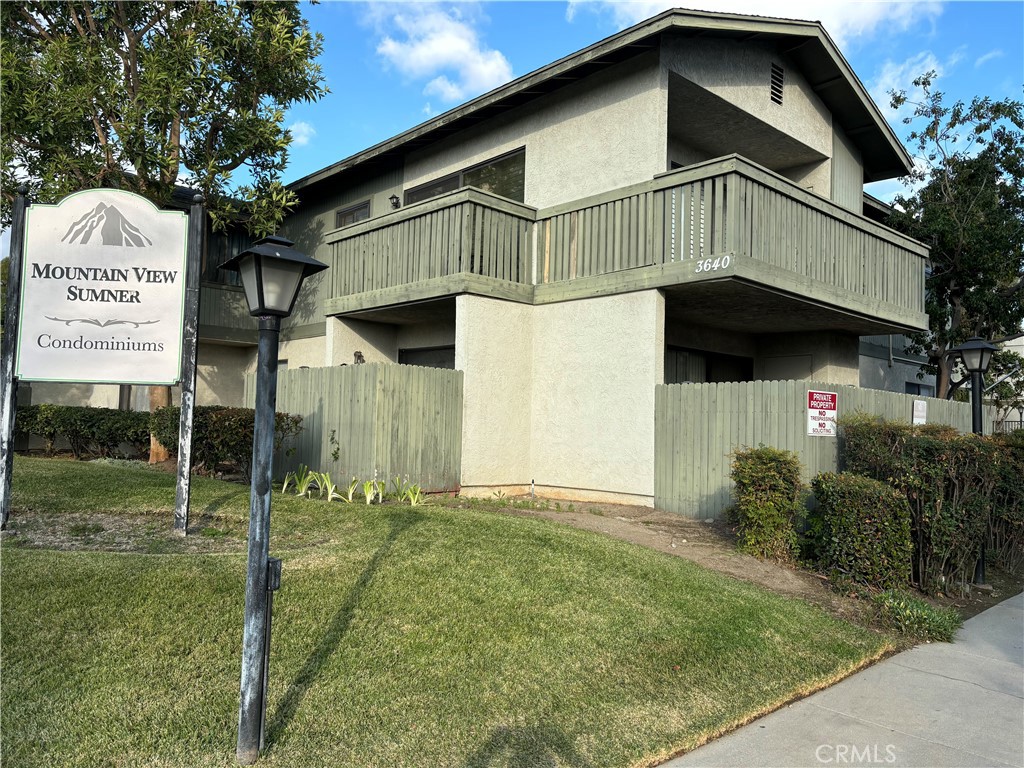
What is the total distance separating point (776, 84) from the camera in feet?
44.3

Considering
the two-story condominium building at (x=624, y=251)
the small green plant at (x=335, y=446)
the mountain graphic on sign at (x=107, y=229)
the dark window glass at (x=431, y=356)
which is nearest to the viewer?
the mountain graphic on sign at (x=107, y=229)

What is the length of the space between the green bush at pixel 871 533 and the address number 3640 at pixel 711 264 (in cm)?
381

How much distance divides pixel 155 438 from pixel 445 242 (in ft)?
22.8

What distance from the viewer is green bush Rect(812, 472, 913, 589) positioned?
6816 mm

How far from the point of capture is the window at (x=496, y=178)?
13.8 meters

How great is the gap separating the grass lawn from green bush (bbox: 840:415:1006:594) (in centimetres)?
182

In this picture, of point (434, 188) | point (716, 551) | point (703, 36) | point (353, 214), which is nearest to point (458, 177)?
point (434, 188)

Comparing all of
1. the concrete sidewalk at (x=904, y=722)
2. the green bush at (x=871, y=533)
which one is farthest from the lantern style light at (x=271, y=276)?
the green bush at (x=871, y=533)

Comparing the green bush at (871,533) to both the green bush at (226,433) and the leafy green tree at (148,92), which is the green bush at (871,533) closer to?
the green bush at (226,433)

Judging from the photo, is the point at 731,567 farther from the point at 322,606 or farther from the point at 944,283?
the point at 944,283

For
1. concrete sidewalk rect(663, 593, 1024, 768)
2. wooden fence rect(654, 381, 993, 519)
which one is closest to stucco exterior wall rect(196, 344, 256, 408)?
wooden fence rect(654, 381, 993, 519)

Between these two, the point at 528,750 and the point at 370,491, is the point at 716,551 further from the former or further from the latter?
the point at 528,750

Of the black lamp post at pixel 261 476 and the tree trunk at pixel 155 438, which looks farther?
the tree trunk at pixel 155 438

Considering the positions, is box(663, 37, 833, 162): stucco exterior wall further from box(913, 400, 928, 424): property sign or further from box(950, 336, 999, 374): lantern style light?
box(913, 400, 928, 424): property sign
